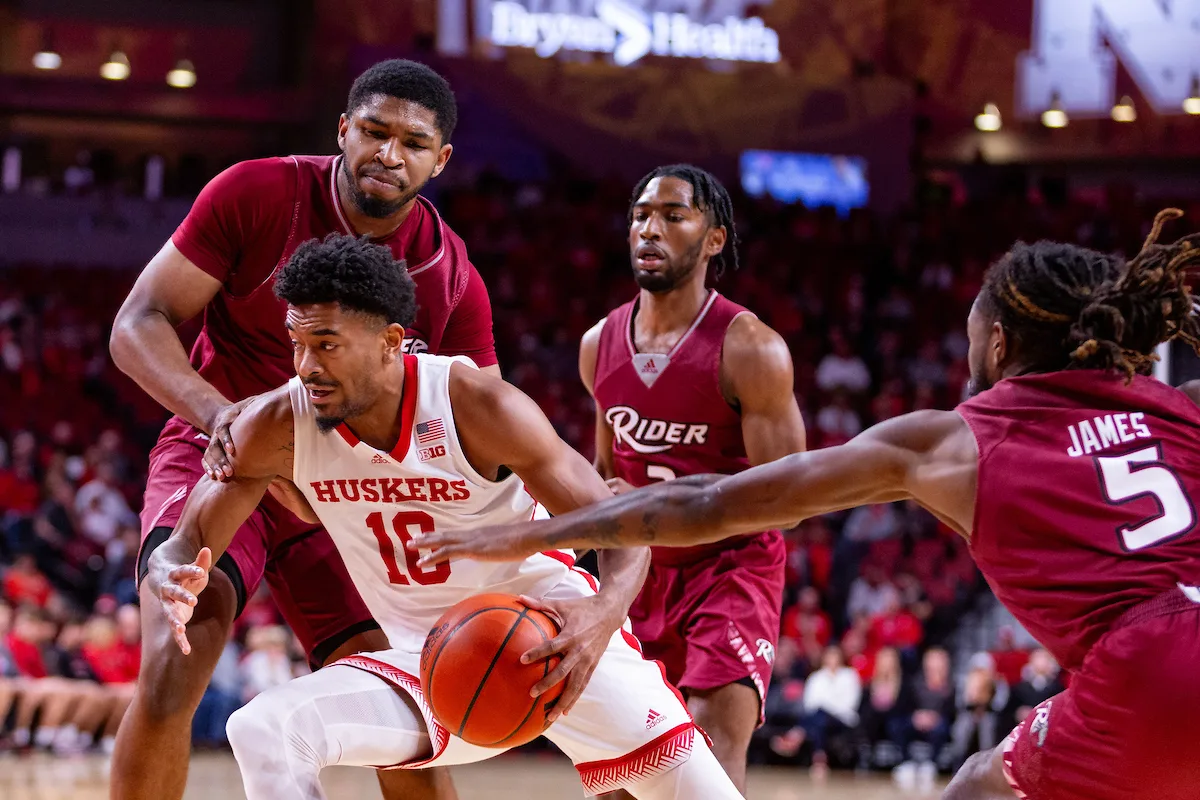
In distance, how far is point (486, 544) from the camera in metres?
3.17

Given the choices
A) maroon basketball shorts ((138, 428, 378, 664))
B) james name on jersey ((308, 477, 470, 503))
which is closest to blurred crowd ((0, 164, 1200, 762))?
maroon basketball shorts ((138, 428, 378, 664))

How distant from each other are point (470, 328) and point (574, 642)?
4.91ft

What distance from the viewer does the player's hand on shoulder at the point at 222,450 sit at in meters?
3.79

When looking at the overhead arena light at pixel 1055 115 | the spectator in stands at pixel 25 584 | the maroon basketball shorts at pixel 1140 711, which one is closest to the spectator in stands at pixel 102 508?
the spectator in stands at pixel 25 584

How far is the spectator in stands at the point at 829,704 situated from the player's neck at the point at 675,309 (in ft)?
21.5

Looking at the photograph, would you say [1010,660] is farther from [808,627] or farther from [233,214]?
[233,214]

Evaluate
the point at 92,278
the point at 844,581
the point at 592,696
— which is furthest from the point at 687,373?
the point at 92,278

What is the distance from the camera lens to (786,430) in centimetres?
486

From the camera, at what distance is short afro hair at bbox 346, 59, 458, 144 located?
4336 millimetres

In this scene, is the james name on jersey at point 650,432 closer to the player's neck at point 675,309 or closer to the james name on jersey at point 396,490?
the player's neck at point 675,309

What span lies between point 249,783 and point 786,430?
2.23 m

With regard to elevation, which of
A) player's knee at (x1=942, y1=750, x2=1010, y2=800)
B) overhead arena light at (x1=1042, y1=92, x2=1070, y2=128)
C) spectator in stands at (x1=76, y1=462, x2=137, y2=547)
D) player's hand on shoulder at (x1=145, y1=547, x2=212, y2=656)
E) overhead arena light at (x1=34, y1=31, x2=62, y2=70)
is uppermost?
overhead arena light at (x1=34, y1=31, x2=62, y2=70)

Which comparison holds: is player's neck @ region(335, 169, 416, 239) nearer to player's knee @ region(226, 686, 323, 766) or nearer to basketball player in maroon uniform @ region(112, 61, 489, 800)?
basketball player in maroon uniform @ region(112, 61, 489, 800)

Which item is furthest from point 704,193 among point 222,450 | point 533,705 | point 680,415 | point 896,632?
point 896,632
